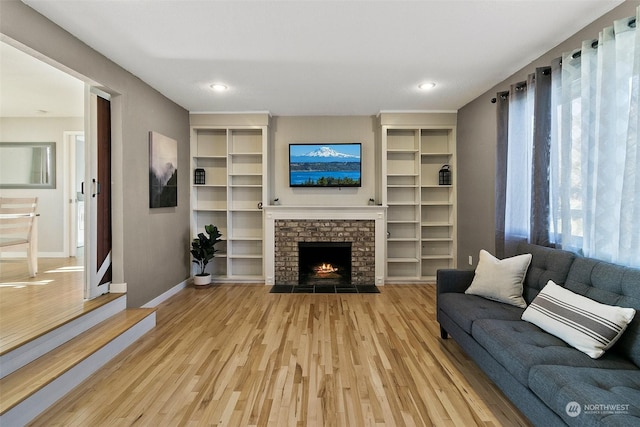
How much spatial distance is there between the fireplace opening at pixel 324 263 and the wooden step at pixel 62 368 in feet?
8.03

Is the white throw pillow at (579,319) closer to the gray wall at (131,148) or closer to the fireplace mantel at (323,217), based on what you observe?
the fireplace mantel at (323,217)

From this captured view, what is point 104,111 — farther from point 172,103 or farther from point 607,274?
point 607,274

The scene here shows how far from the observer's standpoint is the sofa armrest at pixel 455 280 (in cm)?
295

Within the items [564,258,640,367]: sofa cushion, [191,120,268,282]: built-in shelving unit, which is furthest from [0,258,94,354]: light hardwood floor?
[564,258,640,367]: sofa cushion

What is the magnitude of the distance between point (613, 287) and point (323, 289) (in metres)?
3.29

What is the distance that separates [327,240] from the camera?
4.90m

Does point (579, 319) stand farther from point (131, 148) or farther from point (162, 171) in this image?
point (162, 171)

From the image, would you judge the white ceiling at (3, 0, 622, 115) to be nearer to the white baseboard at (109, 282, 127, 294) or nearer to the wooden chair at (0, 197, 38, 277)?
the white baseboard at (109, 282, 127, 294)

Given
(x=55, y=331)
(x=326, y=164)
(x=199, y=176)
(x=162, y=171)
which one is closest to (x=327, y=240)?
(x=326, y=164)

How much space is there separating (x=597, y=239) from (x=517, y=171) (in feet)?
3.86

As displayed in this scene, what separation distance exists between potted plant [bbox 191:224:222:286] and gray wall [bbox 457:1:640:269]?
143 inches

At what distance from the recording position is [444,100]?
4.39 m

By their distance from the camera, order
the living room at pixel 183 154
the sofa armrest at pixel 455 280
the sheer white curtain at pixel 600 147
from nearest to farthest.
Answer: the sheer white curtain at pixel 600 147 → the living room at pixel 183 154 → the sofa armrest at pixel 455 280

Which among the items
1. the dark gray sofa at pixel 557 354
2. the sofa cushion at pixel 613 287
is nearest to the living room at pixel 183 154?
the dark gray sofa at pixel 557 354
